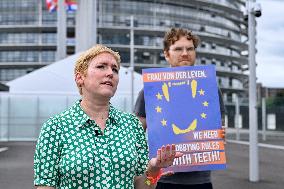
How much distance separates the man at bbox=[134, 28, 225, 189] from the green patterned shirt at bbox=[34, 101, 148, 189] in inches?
37.8

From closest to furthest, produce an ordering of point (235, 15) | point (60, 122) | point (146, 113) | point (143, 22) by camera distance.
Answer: point (60, 122) < point (146, 113) < point (143, 22) < point (235, 15)

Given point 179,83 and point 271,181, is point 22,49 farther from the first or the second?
point 179,83

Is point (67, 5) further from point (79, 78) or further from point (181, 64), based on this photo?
point (79, 78)

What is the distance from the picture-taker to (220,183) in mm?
11414

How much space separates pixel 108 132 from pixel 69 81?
116ft

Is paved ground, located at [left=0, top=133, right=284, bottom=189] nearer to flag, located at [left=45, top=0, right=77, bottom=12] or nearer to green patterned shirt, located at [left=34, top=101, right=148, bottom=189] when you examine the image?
green patterned shirt, located at [left=34, top=101, right=148, bottom=189]

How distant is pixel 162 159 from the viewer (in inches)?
99.8

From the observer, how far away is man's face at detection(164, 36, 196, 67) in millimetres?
3408

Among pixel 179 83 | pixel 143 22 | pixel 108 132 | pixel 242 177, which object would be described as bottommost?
pixel 242 177

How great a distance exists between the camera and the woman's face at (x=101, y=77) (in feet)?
8.01

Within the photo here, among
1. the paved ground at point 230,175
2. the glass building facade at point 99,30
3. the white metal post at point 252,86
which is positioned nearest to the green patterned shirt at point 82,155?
the paved ground at point 230,175

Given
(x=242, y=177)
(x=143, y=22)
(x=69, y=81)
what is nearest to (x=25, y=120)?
(x=69, y=81)

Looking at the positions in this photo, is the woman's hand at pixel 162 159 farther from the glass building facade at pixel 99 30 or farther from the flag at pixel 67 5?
the glass building facade at pixel 99 30

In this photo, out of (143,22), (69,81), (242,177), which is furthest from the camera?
(143,22)
